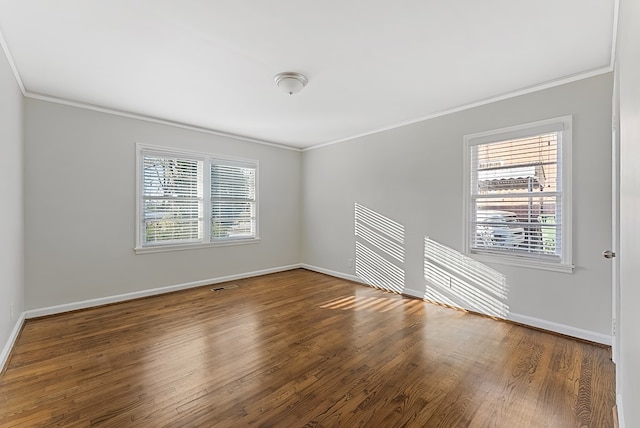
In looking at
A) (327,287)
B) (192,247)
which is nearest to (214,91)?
(192,247)

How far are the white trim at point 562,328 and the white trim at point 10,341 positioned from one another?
4748 mm

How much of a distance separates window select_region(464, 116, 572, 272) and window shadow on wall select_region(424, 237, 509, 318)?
0.21m

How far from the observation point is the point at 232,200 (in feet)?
16.6

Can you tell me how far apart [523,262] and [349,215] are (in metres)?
2.67

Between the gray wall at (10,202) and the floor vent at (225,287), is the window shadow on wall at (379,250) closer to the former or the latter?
the floor vent at (225,287)

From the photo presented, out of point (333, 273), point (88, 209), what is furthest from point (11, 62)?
point (333, 273)

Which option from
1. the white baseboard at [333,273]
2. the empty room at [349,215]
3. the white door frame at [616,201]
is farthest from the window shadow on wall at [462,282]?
the white baseboard at [333,273]

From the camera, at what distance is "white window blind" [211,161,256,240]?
4852 millimetres

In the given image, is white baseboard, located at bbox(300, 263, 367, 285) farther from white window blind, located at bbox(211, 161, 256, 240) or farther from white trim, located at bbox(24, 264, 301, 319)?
white window blind, located at bbox(211, 161, 256, 240)

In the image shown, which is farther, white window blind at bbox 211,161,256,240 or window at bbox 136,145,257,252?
white window blind at bbox 211,161,256,240

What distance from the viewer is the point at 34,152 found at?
3.23 m

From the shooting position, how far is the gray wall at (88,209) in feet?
10.7

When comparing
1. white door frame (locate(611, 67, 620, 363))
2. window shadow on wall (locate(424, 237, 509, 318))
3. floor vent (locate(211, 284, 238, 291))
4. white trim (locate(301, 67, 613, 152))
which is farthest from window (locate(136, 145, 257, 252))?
white door frame (locate(611, 67, 620, 363))

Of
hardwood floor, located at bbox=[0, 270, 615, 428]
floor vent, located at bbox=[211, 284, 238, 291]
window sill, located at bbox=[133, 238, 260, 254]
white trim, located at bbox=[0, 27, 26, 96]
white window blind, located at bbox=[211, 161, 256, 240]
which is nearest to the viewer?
hardwood floor, located at bbox=[0, 270, 615, 428]
